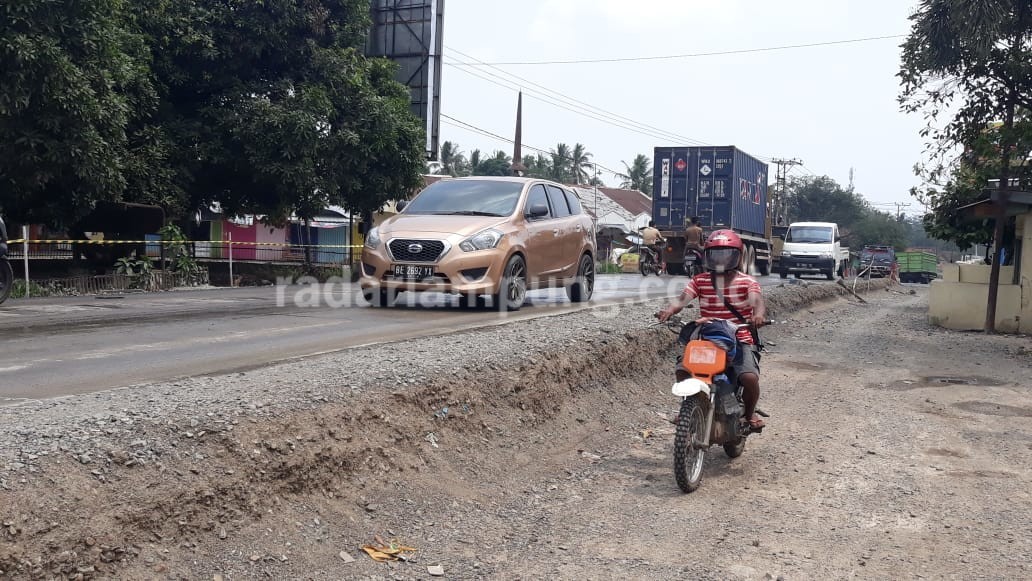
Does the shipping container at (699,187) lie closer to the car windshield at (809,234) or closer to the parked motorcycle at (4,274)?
the car windshield at (809,234)

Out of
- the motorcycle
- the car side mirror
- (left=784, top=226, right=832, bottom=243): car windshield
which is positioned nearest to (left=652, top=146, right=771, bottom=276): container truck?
(left=784, top=226, right=832, bottom=243): car windshield

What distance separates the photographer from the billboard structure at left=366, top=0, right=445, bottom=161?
3156 cm

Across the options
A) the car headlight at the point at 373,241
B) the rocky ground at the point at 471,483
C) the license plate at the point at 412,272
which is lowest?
the rocky ground at the point at 471,483

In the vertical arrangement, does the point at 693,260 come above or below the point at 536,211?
below

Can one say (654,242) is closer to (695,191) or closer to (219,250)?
Answer: (695,191)

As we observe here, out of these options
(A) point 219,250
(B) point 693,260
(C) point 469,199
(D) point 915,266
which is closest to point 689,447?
(C) point 469,199

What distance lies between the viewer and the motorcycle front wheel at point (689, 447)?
552 cm

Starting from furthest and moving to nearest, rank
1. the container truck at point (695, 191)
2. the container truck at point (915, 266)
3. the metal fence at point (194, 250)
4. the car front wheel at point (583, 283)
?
the container truck at point (915, 266), the container truck at point (695, 191), the metal fence at point (194, 250), the car front wheel at point (583, 283)

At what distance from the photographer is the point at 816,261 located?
33719mm

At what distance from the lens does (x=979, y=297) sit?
17141mm

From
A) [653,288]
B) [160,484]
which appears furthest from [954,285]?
[160,484]

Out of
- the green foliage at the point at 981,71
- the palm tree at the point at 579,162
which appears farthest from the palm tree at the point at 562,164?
the green foliage at the point at 981,71

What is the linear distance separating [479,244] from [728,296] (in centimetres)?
559

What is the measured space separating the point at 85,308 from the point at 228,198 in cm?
1184
